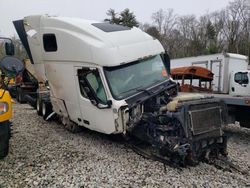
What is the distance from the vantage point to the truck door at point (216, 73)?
1706cm

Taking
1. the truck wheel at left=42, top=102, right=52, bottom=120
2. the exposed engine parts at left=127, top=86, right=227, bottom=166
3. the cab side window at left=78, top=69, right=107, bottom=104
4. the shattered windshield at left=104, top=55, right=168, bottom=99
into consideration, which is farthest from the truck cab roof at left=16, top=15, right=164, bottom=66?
the truck wheel at left=42, top=102, right=52, bottom=120

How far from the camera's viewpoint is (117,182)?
16.9ft

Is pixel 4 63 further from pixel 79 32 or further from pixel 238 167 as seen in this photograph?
pixel 238 167

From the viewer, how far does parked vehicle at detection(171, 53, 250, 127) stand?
8505 millimetres

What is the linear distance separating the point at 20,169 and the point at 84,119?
2261mm

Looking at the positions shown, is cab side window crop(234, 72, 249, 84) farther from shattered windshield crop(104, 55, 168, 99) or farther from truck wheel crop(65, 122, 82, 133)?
truck wheel crop(65, 122, 82, 133)

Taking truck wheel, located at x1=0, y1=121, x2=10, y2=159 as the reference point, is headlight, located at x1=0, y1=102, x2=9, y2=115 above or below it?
above

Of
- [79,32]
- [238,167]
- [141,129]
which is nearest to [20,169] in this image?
[141,129]

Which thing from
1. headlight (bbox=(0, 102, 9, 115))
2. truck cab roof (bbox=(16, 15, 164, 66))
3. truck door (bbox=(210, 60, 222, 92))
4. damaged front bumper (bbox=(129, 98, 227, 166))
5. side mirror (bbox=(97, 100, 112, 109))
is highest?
truck cab roof (bbox=(16, 15, 164, 66))

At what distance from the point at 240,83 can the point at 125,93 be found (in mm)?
8576

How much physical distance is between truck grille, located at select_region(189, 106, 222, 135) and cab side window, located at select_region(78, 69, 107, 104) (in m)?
2.05

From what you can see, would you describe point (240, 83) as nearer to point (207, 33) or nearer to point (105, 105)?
point (105, 105)

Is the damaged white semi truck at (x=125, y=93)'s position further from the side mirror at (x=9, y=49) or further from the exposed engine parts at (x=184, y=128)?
the side mirror at (x=9, y=49)

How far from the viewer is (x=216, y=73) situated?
1722cm
